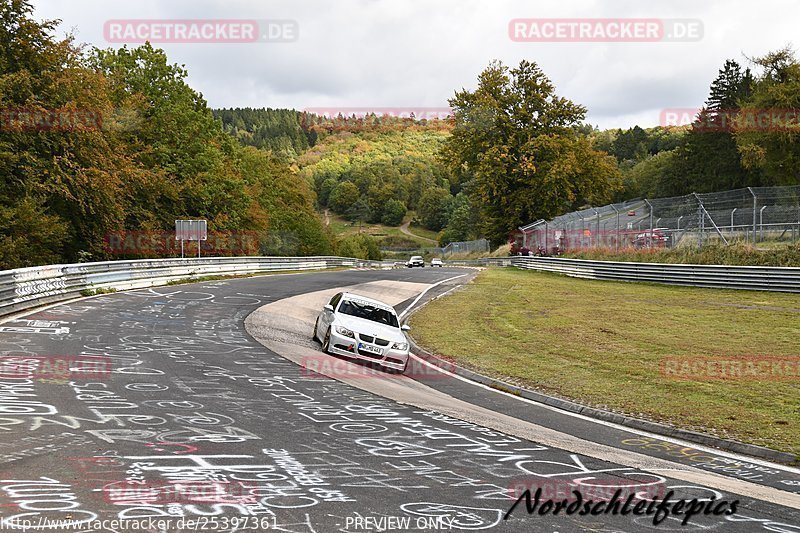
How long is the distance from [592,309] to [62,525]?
2088 cm

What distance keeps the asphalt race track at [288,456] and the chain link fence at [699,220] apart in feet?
62.4

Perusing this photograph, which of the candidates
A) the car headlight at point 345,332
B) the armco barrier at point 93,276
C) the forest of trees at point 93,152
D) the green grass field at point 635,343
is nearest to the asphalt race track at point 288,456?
the green grass field at point 635,343

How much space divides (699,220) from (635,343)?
15261 mm

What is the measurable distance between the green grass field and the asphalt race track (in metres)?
1.62

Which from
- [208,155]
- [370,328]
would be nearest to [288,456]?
[370,328]

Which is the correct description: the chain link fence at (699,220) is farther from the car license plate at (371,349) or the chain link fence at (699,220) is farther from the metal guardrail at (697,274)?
the car license plate at (371,349)

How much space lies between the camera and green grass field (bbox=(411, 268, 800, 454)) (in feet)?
36.0

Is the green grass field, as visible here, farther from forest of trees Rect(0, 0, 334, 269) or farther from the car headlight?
forest of trees Rect(0, 0, 334, 269)

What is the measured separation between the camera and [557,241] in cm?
5038

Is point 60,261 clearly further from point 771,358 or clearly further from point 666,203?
point 771,358

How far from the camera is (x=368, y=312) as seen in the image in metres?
16.8

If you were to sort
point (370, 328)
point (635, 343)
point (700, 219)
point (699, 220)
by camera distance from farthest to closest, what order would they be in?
point (699, 220) → point (700, 219) → point (635, 343) → point (370, 328)

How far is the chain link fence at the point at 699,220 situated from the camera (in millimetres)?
27047

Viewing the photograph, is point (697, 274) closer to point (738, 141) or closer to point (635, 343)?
point (635, 343)
